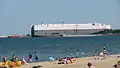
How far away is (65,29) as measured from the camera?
610 ft

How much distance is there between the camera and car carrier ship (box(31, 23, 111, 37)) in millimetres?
185250

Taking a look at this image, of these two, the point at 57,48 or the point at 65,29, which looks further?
the point at 65,29

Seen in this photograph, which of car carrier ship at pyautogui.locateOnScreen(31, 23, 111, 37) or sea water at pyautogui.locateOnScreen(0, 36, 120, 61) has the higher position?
car carrier ship at pyautogui.locateOnScreen(31, 23, 111, 37)

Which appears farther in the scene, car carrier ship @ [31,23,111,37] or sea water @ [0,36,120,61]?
car carrier ship @ [31,23,111,37]

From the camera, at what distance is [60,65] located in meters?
38.8

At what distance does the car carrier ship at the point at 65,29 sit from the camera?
608 ft

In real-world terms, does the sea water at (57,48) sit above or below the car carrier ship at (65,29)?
below

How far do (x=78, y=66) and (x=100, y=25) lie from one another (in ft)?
504

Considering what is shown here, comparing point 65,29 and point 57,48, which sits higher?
point 65,29

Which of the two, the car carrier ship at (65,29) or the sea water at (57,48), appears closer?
the sea water at (57,48)

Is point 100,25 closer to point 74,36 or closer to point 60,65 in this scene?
point 74,36

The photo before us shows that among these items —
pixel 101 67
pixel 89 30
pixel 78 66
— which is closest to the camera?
pixel 101 67

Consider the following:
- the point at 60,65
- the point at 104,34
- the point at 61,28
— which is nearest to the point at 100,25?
the point at 104,34

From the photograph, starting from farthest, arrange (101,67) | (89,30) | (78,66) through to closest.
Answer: (89,30), (78,66), (101,67)
